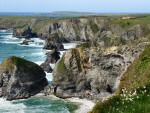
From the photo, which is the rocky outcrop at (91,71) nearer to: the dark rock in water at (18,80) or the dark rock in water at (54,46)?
the dark rock in water at (18,80)

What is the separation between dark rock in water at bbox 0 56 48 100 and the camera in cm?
6844

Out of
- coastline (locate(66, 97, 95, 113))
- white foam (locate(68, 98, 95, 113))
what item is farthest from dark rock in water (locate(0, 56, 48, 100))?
white foam (locate(68, 98, 95, 113))

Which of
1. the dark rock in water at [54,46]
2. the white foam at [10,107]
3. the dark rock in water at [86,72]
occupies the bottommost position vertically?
the dark rock in water at [54,46]

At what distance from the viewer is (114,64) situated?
65.3 meters

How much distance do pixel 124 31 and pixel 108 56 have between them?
314 ft

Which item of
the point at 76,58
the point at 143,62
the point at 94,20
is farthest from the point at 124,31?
the point at 143,62

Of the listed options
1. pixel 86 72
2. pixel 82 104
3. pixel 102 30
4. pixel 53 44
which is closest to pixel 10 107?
pixel 82 104

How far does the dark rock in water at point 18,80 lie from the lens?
225ft

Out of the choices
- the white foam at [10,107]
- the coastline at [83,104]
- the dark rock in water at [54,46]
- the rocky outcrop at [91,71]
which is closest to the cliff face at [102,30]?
the dark rock in water at [54,46]

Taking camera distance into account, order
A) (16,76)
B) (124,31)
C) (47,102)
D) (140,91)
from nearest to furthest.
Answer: (140,91) < (47,102) < (16,76) < (124,31)

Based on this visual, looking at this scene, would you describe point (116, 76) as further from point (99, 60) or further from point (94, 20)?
point (94, 20)

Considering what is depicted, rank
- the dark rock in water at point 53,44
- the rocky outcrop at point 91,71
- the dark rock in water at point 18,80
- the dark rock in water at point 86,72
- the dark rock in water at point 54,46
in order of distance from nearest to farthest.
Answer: the rocky outcrop at point 91,71, the dark rock in water at point 86,72, the dark rock in water at point 18,80, the dark rock in water at point 54,46, the dark rock in water at point 53,44

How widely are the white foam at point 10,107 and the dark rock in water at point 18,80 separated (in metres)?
2.32

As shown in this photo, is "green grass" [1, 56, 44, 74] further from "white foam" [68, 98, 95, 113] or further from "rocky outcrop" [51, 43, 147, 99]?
"white foam" [68, 98, 95, 113]
